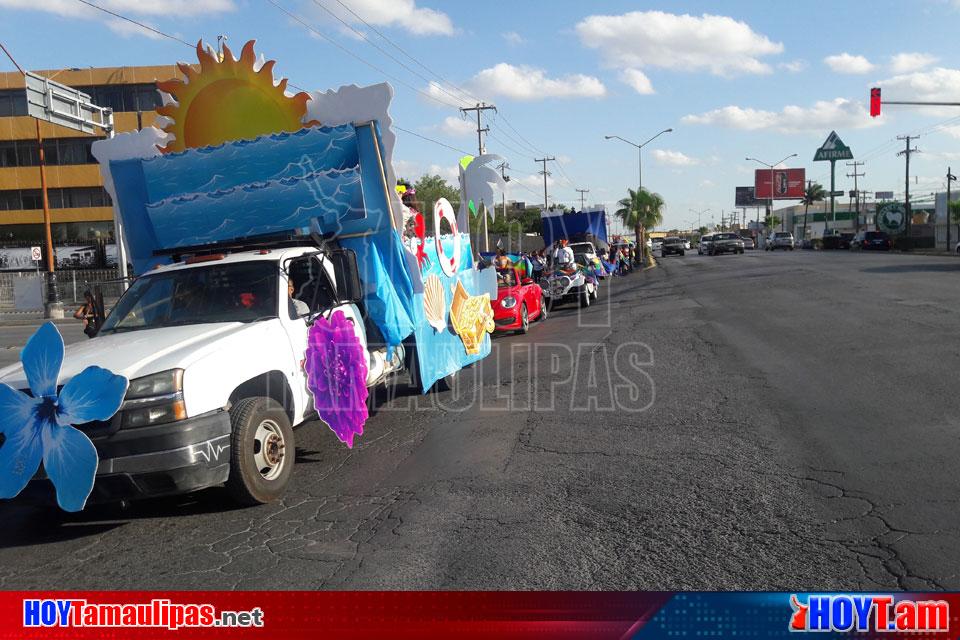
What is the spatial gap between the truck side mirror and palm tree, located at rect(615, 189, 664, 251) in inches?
2156

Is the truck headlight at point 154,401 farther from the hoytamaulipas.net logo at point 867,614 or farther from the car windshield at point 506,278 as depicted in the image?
the car windshield at point 506,278

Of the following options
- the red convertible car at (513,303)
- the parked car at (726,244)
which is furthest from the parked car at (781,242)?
the red convertible car at (513,303)

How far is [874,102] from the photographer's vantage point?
2720cm

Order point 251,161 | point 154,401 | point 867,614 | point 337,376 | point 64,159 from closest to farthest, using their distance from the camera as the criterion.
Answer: point 867,614, point 154,401, point 337,376, point 251,161, point 64,159

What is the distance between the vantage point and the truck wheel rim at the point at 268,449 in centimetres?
575

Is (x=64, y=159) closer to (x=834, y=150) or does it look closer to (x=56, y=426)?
(x=56, y=426)

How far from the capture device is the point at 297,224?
7609 mm

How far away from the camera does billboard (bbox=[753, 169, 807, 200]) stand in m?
105

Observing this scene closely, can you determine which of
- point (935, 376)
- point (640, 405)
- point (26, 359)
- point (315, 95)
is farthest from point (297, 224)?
point (935, 376)

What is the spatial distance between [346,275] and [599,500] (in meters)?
3.32

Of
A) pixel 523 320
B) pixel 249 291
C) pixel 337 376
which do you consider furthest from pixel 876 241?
pixel 249 291

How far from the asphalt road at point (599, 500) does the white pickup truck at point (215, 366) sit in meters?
0.42

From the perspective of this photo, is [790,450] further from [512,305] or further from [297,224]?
→ [512,305]

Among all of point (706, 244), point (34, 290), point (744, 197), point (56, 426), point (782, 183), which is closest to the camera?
point (56, 426)
